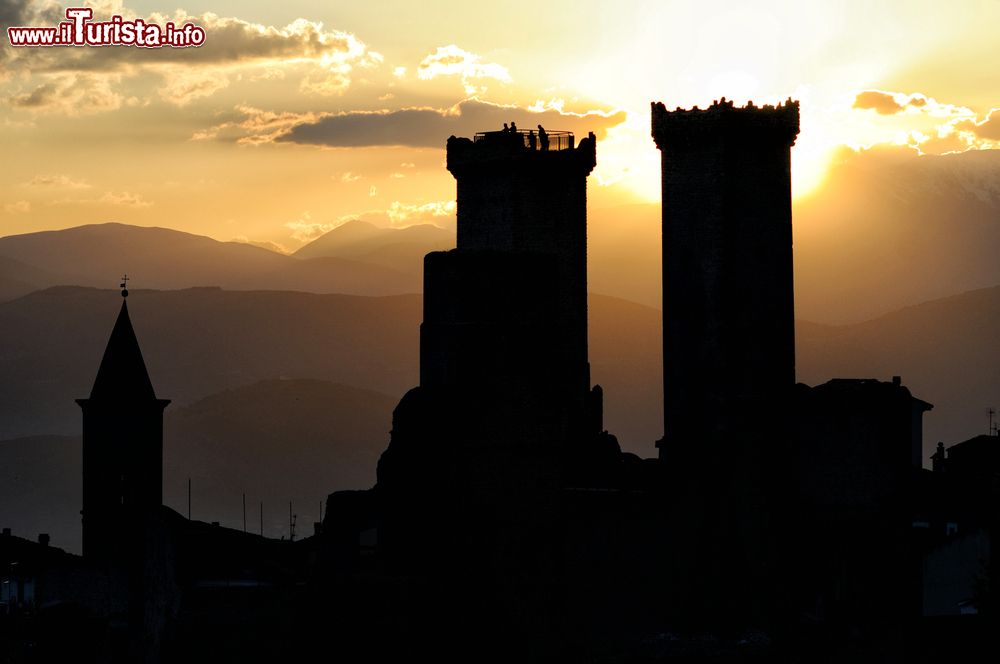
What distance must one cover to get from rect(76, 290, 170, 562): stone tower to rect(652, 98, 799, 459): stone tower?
14516 millimetres

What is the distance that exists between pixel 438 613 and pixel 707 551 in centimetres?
1171

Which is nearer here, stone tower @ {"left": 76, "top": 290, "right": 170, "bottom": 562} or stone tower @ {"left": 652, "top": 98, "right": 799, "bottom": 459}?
stone tower @ {"left": 652, "top": 98, "right": 799, "bottom": 459}

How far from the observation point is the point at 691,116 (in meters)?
52.7

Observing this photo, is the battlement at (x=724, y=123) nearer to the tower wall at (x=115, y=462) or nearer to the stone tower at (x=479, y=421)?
the tower wall at (x=115, y=462)

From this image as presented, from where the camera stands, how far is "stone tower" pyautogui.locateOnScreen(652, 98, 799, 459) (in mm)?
51656

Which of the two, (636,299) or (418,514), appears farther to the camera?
(636,299)

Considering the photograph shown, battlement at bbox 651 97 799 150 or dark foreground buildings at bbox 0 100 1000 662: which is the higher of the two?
battlement at bbox 651 97 799 150

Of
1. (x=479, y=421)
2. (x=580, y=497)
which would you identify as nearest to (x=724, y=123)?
(x=580, y=497)

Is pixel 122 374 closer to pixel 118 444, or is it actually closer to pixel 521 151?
pixel 118 444

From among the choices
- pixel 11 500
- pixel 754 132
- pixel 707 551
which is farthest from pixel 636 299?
pixel 707 551

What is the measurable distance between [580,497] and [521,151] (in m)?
15.6

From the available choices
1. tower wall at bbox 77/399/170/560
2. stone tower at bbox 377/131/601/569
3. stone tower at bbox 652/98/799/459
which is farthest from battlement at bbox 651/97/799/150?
stone tower at bbox 377/131/601/569

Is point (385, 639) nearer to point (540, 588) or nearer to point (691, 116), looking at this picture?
point (540, 588)

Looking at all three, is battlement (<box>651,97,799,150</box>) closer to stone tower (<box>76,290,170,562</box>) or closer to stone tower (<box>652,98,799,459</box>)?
stone tower (<box>652,98,799,459</box>)
